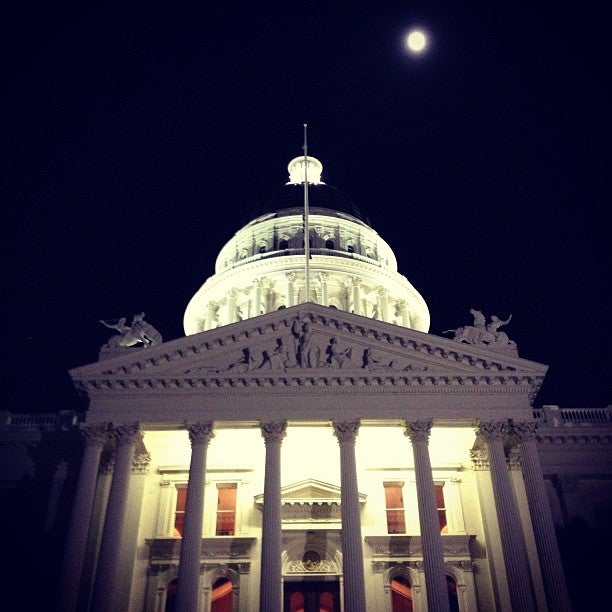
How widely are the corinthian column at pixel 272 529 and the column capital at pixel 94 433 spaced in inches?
247

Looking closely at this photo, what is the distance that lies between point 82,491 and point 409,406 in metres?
13.0

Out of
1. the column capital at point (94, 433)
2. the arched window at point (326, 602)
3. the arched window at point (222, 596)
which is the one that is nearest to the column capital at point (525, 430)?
the arched window at point (326, 602)

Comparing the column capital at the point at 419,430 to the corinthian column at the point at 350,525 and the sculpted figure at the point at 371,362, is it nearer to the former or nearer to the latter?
the corinthian column at the point at 350,525

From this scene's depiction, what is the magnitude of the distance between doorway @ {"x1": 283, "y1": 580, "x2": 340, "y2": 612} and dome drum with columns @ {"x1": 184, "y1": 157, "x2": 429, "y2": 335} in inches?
893

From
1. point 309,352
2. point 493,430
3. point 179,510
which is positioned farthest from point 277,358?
point 493,430

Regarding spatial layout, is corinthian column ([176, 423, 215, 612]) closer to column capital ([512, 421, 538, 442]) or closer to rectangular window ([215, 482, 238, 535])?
rectangular window ([215, 482, 238, 535])

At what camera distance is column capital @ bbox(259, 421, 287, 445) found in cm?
2586

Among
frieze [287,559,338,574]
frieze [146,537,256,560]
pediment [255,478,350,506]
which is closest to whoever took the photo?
frieze [146,537,256,560]

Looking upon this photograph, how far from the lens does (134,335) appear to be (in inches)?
1133

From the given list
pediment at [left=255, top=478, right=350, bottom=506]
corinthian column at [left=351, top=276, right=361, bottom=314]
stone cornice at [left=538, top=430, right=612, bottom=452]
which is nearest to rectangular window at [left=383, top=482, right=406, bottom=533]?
pediment at [left=255, top=478, right=350, bottom=506]

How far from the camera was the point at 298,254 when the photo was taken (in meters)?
49.9

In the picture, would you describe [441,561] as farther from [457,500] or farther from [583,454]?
[583,454]

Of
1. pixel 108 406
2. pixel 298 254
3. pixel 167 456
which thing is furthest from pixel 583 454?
pixel 298 254

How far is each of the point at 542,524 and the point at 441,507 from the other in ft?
19.1
